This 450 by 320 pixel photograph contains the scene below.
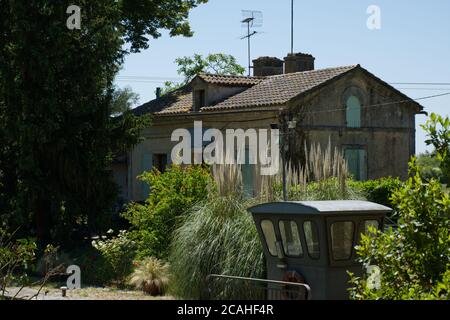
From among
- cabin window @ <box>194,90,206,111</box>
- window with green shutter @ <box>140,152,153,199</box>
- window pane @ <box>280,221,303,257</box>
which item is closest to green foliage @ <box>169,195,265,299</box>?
window pane @ <box>280,221,303,257</box>

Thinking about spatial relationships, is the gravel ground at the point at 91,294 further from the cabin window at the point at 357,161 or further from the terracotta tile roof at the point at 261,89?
the cabin window at the point at 357,161

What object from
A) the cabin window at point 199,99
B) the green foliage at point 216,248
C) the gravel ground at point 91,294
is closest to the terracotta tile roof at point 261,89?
the cabin window at point 199,99

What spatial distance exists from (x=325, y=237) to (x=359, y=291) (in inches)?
199

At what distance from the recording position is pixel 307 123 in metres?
26.5

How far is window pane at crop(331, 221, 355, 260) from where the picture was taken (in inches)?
447

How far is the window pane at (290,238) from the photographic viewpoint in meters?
11.6

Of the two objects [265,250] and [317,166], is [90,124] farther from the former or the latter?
[265,250]

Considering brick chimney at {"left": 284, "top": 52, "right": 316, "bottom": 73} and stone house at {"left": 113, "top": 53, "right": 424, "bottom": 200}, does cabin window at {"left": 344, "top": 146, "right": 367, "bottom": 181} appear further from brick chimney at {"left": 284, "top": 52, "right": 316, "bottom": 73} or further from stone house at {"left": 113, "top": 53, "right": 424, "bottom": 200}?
brick chimney at {"left": 284, "top": 52, "right": 316, "bottom": 73}

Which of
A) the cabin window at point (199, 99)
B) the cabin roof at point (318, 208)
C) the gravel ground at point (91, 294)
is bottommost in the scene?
the gravel ground at point (91, 294)

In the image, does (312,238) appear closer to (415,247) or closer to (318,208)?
(318,208)

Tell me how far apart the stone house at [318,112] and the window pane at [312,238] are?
47.3 ft

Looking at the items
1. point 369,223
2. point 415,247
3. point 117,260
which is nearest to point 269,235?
point 369,223

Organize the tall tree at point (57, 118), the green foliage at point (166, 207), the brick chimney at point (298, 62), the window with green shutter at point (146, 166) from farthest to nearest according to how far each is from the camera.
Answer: the brick chimney at point (298, 62), the window with green shutter at point (146, 166), the tall tree at point (57, 118), the green foliage at point (166, 207)

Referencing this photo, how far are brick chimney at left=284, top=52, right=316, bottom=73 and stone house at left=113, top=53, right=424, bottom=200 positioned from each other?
0.16 meters
